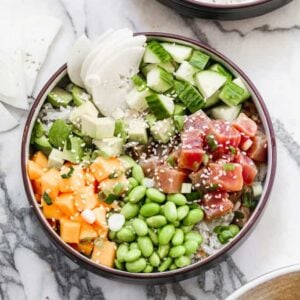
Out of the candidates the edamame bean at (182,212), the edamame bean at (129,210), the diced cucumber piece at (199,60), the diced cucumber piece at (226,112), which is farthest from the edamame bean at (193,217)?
the diced cucumber piece at (199,60)

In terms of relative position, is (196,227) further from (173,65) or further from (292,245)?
(173,65)

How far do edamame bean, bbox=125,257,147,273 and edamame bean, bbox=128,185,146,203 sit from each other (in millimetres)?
127

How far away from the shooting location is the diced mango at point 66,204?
5.86 ft

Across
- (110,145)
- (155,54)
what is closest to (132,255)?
(110,145)

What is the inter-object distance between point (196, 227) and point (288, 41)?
19.6 inches

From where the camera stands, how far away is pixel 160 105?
1.82 metres

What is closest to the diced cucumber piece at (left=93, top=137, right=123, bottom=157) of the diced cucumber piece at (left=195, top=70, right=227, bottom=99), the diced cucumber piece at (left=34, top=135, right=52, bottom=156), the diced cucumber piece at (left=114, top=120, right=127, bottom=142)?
the diced cucumber piece at (left=114, top=120, right=127, bottom=142)

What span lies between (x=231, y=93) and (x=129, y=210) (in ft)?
1.11

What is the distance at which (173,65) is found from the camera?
1.88 meters

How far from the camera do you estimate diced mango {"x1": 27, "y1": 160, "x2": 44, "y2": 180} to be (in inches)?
72.1

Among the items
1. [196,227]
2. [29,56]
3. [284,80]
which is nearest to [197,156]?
[196,227]

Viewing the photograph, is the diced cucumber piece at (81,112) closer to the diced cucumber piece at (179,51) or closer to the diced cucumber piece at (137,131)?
the diced cucumber piece at (137,131)

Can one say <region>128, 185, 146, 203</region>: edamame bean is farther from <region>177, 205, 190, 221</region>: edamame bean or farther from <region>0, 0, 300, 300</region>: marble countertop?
<region>0, 0, 300, 300</region>: marble countertop

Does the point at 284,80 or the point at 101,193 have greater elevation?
the point at 284,80
